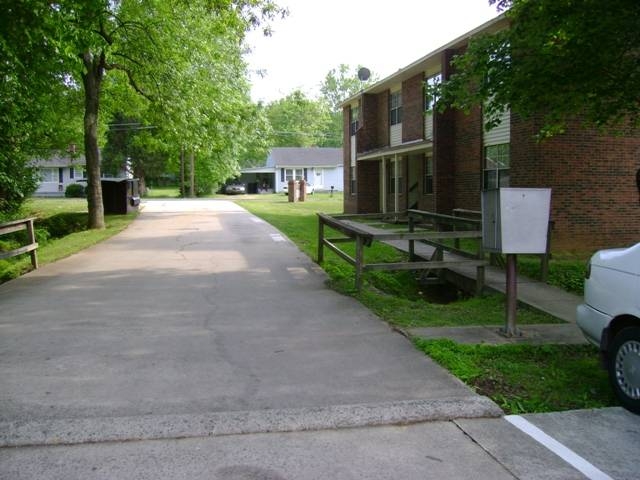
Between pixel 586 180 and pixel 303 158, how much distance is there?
177 feet

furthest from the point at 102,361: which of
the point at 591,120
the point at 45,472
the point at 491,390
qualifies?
the point at 591,120

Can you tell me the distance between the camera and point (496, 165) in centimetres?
1706

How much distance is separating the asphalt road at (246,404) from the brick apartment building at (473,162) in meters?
8.37

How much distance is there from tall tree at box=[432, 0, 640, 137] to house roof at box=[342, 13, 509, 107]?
4.63 metres

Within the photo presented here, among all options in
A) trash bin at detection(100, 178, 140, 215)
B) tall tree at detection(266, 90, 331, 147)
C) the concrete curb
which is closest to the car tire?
the concrete curb

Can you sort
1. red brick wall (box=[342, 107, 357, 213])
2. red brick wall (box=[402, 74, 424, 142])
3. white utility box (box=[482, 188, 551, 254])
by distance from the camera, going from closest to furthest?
white utility box (box=[482, 188, 551, 254])
red brick wall (box=[402, 74, 424, 142])
red brick wall (box=[342, 107, 357, 213])

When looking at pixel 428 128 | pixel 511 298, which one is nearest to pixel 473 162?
pixel 428 128

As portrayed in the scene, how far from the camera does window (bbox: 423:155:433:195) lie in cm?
2273

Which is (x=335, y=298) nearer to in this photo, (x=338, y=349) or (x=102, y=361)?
(x=338, y=349)

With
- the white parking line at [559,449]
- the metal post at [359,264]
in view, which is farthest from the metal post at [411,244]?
the white parking line at [559,449]

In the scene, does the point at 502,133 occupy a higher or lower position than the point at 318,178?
higher

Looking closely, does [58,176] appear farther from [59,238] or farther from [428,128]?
[428,128]

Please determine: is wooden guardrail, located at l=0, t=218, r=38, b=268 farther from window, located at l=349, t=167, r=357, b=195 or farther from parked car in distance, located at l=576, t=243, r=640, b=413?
window, located at l=349, t=167, r=357, b=195

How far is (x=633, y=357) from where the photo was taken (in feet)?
15.3
